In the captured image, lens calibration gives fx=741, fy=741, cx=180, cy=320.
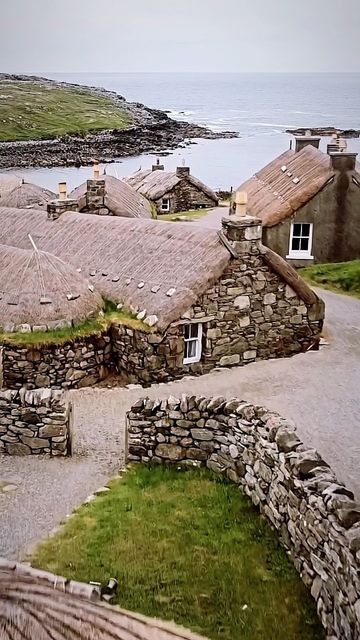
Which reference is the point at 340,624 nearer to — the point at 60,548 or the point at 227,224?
the point at 60,548

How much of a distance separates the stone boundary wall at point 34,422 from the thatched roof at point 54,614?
5344 millimetres

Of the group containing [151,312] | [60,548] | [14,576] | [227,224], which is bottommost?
[60,548]

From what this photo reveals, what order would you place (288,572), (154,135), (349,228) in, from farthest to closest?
(154,135), (349,228), (288,572)

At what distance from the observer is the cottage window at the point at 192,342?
17078mm

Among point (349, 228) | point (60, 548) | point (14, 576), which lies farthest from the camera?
point (349, 228)

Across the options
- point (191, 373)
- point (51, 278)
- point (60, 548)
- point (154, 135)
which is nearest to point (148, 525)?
point (60, 548)

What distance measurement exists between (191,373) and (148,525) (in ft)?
23.5

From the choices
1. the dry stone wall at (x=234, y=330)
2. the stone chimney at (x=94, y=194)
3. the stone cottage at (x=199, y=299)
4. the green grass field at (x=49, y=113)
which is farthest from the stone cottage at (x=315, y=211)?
the green grass field at (x=49, y=113)

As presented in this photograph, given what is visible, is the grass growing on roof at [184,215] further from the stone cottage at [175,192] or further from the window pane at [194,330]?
the window pane at [194,330]

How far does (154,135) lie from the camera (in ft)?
348

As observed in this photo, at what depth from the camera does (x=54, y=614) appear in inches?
231

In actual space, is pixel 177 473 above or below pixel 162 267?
below

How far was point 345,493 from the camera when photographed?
8.06 m

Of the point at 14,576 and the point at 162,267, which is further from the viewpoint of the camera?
the point at 162,267
